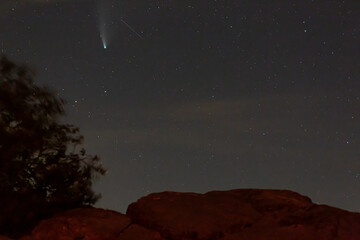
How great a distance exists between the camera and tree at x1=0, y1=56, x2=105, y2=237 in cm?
1248

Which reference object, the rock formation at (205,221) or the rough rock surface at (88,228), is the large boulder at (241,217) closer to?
the rock formation at (205,221)

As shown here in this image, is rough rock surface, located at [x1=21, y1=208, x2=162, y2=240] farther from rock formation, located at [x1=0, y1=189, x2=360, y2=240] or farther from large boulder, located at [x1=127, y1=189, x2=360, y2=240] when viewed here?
large boulder, located at [x1=127, y1=189, x2=360, y2=240]

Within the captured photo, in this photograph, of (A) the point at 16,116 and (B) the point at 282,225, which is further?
(A) the point at 16,116

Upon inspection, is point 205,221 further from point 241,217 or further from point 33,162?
point 33,162

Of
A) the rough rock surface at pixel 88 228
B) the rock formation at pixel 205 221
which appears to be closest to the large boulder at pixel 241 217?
the rock formation at pixel 205 221

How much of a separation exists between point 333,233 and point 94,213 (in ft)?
19.3

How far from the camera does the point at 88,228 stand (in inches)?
440

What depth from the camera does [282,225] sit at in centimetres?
1135

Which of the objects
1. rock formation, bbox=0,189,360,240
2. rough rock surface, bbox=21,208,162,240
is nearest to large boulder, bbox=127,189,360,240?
rock formation, bbox=0,189,360,240

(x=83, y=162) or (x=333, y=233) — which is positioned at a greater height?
(x=83, y=162)

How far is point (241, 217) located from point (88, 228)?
3.68 m

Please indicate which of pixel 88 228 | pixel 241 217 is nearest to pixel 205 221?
pixel 241 217

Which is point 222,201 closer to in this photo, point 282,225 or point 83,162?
point 282,225

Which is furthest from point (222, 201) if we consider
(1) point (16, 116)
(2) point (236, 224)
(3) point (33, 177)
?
(1) point (16, 116)
